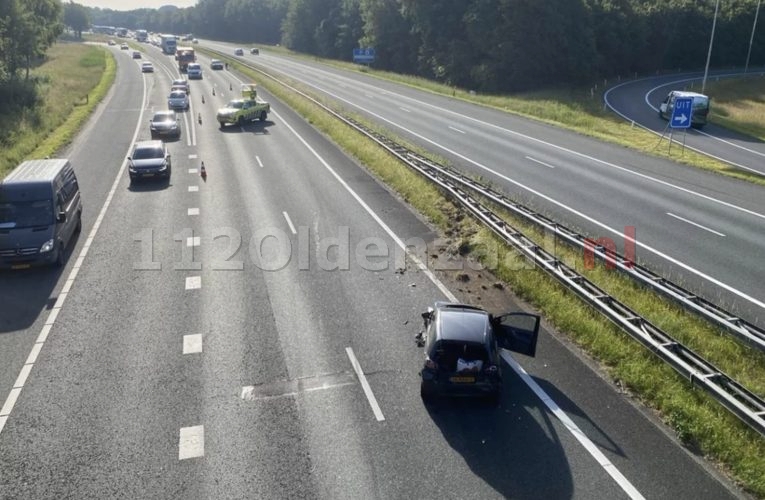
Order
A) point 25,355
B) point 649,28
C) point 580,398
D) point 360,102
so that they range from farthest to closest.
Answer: point 649,28 < point 360,102 < point 25,355 < point 580,398

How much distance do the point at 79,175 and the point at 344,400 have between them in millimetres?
22342

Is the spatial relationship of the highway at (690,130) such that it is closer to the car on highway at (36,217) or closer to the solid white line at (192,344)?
the solid white line at (192,344)

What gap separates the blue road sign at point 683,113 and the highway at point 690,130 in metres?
3.24

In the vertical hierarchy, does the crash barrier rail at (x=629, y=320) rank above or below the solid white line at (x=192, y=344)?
above

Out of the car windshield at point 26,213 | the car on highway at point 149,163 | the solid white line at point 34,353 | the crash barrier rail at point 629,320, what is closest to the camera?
the crash barrier rail at point 629,320

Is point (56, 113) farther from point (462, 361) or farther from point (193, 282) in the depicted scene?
point (462, 361)

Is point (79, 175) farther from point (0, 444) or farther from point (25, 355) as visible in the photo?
point (0, 444)

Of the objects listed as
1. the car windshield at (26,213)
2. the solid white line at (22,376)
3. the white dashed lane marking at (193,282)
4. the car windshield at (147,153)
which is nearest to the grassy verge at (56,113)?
the car windshield at (147,153)

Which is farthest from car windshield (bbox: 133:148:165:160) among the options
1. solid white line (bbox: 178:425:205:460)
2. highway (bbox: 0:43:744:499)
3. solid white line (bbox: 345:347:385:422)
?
solid white line (bbox: 178:425:205:460)

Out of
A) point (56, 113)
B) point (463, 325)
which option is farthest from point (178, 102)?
point (463, 325)

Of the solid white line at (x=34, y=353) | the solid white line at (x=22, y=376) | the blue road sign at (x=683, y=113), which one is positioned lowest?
the solid white line at (x=22, y=376)

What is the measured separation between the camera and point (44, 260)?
16.6m

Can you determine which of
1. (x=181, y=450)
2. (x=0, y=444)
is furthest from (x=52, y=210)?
(x=181, y=450)

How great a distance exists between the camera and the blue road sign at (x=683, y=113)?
31609mm
